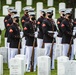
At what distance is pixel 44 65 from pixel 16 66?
0.80 meters

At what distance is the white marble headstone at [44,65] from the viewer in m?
18.1

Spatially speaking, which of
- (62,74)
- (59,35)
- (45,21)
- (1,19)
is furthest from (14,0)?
(62,74)

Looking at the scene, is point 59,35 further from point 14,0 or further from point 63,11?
point 14,0

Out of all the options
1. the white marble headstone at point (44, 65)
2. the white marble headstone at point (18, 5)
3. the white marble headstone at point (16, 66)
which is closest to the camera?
the white marble headstone at point (16, 66)

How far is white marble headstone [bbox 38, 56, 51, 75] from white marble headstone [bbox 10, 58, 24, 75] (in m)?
0.53

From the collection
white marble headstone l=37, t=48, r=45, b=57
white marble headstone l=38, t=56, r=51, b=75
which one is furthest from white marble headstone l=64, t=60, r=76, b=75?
white marble headstone l=37, t=48, r=45, b=57

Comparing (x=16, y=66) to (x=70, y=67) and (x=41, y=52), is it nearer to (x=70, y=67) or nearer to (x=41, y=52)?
(x=70, y=67)

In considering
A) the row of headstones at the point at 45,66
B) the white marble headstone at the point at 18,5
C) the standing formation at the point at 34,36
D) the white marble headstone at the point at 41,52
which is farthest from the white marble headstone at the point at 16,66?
the white marble headstone at the point at 18,5

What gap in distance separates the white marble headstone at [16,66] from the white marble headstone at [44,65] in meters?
0.53

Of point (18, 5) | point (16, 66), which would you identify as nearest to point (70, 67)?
point (16, 66)

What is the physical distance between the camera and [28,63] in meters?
19.8

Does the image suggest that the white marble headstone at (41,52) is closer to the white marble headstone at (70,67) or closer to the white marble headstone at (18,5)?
the white marble headstone at (70,67)

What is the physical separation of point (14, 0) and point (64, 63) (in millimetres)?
15614

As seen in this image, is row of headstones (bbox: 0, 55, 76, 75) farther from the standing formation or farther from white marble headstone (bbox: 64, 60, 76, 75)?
the standing formation
